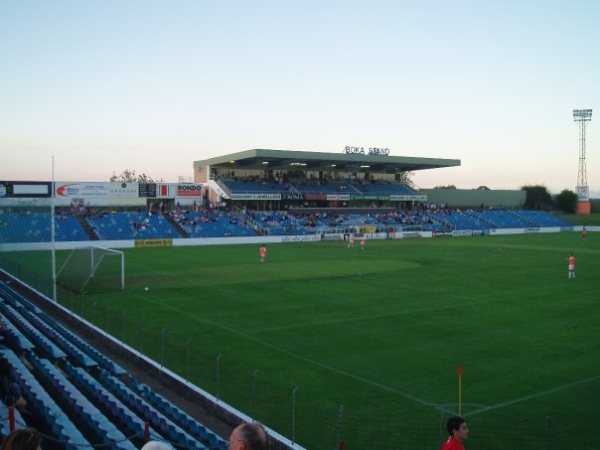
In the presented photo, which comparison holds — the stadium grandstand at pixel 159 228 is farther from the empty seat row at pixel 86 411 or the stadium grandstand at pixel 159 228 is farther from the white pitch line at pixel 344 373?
the white pitch line at pixel 344 373

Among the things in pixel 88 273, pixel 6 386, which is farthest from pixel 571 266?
pixel 6 386

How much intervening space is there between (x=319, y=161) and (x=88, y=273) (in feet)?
152

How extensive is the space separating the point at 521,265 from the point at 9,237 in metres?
34.5

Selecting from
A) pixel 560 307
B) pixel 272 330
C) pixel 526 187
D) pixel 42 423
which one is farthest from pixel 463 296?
pixel 526 187

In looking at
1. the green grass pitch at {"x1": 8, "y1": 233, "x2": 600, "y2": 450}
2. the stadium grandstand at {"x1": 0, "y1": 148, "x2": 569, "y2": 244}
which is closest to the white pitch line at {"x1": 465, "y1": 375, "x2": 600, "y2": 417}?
the green grass pitch at {"x1": 8, "y1": 233, "x2": 600, "y2": 450}

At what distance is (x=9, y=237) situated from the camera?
1571 inches

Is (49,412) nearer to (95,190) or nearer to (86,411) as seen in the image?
(86,411)

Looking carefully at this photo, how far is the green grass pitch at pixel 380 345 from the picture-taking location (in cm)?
1177

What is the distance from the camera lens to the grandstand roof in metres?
68.8

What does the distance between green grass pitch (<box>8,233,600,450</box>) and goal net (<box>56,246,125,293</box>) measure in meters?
1.14

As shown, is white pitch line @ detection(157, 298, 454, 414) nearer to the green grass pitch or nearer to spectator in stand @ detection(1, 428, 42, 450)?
the green grass pitch

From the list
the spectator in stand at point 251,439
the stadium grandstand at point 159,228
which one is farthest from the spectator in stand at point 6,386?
the spectator in stand at point 251,439

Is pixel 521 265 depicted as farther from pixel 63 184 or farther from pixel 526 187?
pixel 526 187

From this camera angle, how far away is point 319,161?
7481 cm
